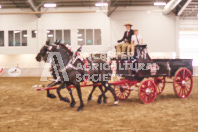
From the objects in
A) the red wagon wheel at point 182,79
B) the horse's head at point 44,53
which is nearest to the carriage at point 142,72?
the red wagon wheel at point 182,79

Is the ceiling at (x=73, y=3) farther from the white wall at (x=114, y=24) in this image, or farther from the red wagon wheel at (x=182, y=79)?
the red wagon wheel at (x=182, y=79)

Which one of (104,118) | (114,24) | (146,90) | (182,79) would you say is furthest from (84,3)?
(104,118)

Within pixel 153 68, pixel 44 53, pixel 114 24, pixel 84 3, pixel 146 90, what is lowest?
pixel 146 90

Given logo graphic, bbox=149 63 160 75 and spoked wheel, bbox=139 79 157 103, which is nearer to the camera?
spoked wheel, bbox=139 79 157 103

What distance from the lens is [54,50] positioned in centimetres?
636

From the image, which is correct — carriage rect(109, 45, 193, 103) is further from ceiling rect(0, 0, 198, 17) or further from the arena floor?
ceiling rect(0, 0, 198, 17)

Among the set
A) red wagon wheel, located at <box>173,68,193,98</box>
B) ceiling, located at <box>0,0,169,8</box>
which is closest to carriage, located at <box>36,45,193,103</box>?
red wagon wheel, located at <box>173,68,193,98</box>

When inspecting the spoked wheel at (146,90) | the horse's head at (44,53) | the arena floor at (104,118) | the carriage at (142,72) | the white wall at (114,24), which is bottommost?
the arena floor at (104,118)

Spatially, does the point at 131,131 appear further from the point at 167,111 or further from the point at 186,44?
the point at 186,44

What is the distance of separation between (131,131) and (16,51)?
76.9ft

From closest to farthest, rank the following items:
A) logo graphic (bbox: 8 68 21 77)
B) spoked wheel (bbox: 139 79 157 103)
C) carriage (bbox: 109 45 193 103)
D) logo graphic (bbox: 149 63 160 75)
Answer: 1. spoked wheel (bbox: 139 79 157 103)
2. carriage (bbox: 109 45 193 103)
3. logo graphic (bbox: 149 63 160 75)
4. logo graphic (bbox: 8 68 21 77)

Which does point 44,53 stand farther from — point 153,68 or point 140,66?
point 153,68

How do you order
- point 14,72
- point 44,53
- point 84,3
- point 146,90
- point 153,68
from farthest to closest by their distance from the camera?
point 84,3
point 14,72
point 153,68
point 146,90
point 44,53

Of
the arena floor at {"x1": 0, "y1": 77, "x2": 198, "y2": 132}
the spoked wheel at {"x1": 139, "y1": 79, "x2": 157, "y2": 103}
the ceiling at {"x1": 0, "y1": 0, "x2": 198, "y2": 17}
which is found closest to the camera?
the arena floor at {"x1": 0, "y1": 77, "x2": 198, "y2": 132}
